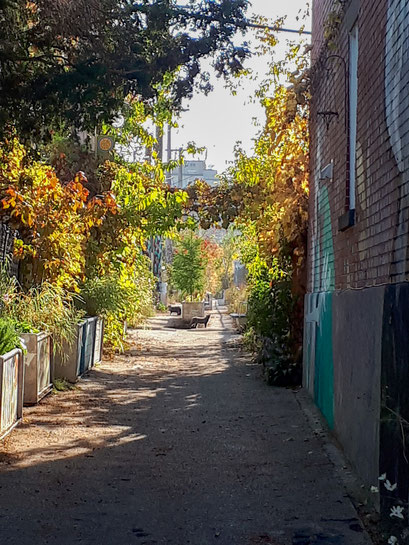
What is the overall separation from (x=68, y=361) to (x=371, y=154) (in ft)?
20.1

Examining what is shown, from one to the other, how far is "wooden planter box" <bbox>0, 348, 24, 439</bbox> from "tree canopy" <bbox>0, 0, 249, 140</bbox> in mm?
2583

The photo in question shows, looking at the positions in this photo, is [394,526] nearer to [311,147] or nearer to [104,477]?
[104,477]

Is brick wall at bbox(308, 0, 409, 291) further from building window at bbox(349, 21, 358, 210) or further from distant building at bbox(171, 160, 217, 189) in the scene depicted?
distant building at bbox(171, 160, 217, 189)

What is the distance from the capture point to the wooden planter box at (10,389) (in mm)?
6703

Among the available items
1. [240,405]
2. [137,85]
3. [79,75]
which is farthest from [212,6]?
[240,405]

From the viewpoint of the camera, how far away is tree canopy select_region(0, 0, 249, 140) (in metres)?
8.02

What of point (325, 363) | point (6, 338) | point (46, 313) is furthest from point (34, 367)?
point (325, 363)

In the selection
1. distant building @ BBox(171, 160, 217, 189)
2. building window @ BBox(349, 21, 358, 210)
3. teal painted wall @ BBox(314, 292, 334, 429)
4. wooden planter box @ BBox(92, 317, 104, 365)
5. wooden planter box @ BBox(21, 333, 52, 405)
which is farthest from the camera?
distant building @ BBox(171, 160, 217, 189)

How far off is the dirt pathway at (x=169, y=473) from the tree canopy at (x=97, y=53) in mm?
3460

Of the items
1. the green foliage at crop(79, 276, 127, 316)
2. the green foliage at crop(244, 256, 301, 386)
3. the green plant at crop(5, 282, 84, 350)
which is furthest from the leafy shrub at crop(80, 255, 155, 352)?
the green foliage at crop(244, 256, 301, 386)

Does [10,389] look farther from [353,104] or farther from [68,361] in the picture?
[353,104]

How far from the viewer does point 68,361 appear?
10.7 meters

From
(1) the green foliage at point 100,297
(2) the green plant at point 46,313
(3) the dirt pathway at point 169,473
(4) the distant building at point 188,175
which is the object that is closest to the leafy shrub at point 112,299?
(1) the green foliage at point 100,297

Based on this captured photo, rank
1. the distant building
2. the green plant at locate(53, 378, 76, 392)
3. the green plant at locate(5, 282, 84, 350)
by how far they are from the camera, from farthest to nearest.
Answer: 1. the distant building
2. the green plant at locate(53, 378, 76, 392)
3. the green plant at locate(5, 282, 84, 350)
